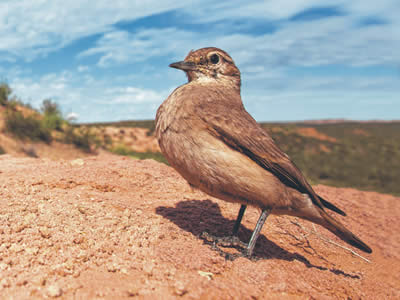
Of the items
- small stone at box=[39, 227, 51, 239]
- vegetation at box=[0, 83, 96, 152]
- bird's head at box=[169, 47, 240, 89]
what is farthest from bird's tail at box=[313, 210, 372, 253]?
vegetation at box=[0, 83, 96, 152]

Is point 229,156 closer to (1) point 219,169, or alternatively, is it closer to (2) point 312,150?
(1) point 219,169

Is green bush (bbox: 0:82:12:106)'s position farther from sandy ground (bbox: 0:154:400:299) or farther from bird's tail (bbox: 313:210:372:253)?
bird's tail (bbox: 313:210:372:253)

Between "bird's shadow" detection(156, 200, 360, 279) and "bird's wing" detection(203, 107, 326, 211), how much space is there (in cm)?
107

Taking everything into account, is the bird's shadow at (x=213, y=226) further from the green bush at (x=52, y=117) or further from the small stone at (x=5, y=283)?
the green bush at (x=52, y=117)

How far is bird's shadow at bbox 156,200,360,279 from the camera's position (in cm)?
447

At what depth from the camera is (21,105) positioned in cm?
2109

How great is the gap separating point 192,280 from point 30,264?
1528mm

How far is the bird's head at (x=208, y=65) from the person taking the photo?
14.8 feet

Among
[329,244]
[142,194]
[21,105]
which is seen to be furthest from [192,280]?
[21,105]

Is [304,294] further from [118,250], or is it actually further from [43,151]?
[43,151]

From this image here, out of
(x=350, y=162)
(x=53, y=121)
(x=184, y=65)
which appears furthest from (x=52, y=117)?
(x=350, y=162)

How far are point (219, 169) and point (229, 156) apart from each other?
0.19 meters

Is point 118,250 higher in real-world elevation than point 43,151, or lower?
higher

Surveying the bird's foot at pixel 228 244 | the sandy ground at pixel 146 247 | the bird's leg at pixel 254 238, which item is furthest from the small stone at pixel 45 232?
the bird's leg at pixel 254 238
